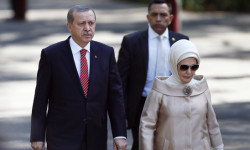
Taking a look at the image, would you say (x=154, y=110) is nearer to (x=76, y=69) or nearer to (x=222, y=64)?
(x=76, y=69)

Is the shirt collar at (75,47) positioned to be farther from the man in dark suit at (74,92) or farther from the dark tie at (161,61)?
the dark tie at (161,61)

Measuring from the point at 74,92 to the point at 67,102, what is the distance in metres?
0.10

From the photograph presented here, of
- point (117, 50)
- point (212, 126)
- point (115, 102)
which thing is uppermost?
point (115, 102)

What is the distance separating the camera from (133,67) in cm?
698

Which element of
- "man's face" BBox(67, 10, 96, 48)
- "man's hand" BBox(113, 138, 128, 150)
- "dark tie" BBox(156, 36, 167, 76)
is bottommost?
"man's hand" BBox(113, 138, 128, 150)

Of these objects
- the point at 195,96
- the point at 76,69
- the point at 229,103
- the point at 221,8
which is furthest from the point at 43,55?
the point at 221,8

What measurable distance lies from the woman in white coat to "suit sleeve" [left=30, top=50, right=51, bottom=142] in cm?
85

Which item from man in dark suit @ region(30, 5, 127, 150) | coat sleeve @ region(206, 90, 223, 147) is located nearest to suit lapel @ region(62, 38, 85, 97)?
man in dark suit @ region(30, 5, 127, 150)

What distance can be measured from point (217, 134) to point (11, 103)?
277 inches

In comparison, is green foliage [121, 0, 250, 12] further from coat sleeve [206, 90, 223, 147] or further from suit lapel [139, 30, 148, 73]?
coat sleeve [206, 90, 223, 147]

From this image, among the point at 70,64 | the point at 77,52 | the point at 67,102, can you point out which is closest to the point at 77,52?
the point at 77,52

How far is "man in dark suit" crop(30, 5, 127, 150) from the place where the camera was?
5.33 metres

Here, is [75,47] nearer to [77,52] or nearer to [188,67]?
[77,52]

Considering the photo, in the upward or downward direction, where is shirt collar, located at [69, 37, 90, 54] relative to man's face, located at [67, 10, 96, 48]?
downward
